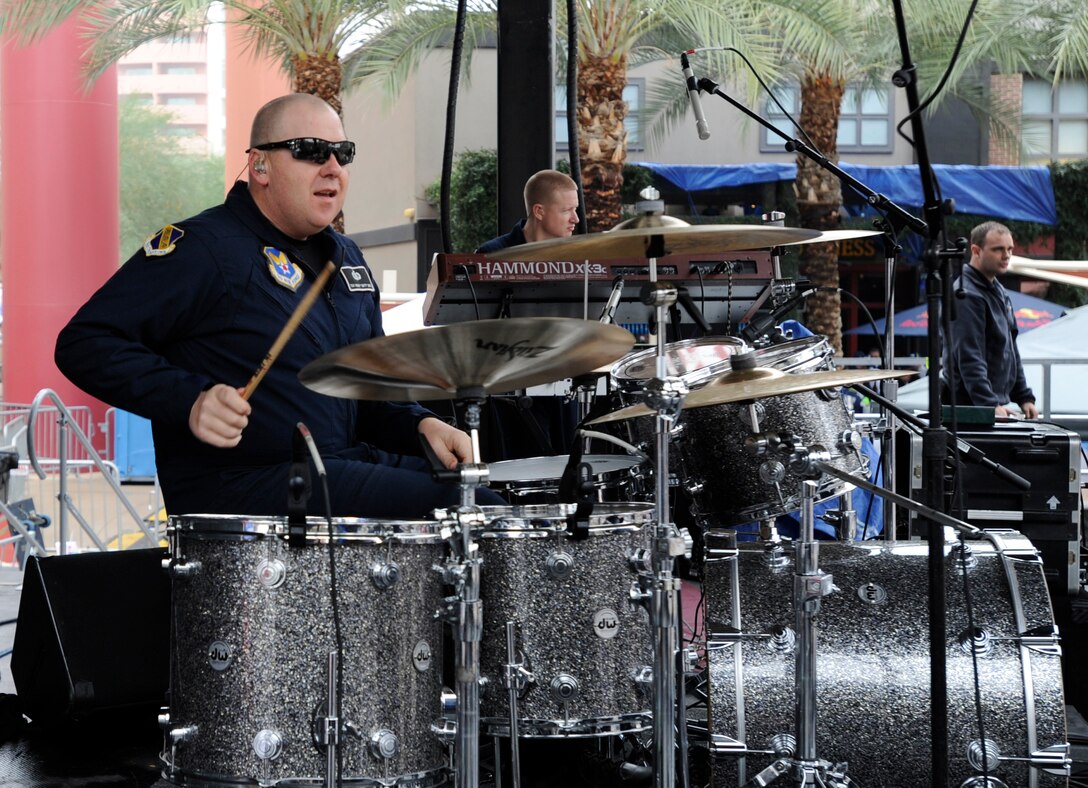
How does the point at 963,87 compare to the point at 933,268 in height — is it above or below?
above

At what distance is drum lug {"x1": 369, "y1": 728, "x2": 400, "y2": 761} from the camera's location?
8.92ft

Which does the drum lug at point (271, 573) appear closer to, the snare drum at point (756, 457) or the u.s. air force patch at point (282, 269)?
the u.s. air force patch at point (282, 269)

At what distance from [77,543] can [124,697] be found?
23.1 ft

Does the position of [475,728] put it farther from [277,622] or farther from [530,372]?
[530,372]

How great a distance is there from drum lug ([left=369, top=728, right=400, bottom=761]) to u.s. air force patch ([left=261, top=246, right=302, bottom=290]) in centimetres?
128

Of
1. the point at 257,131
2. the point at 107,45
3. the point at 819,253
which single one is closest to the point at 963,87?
the point at 819,253

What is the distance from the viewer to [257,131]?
137 inches

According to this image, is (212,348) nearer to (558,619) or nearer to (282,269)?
(282,269)

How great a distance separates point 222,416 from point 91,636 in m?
1.48

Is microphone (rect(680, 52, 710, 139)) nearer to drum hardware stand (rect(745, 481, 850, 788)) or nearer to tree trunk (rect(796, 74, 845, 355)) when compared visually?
drum hardware stand (rect(745, 481, 850, 788))

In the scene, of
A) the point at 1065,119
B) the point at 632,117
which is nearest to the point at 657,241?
the point at 632,117

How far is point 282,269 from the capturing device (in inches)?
135

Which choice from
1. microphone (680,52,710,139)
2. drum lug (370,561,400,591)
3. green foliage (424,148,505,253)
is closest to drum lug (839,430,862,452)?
microphone (680,52,710,139)

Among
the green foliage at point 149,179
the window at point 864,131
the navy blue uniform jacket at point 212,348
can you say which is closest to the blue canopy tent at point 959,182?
the window at point 864,131
